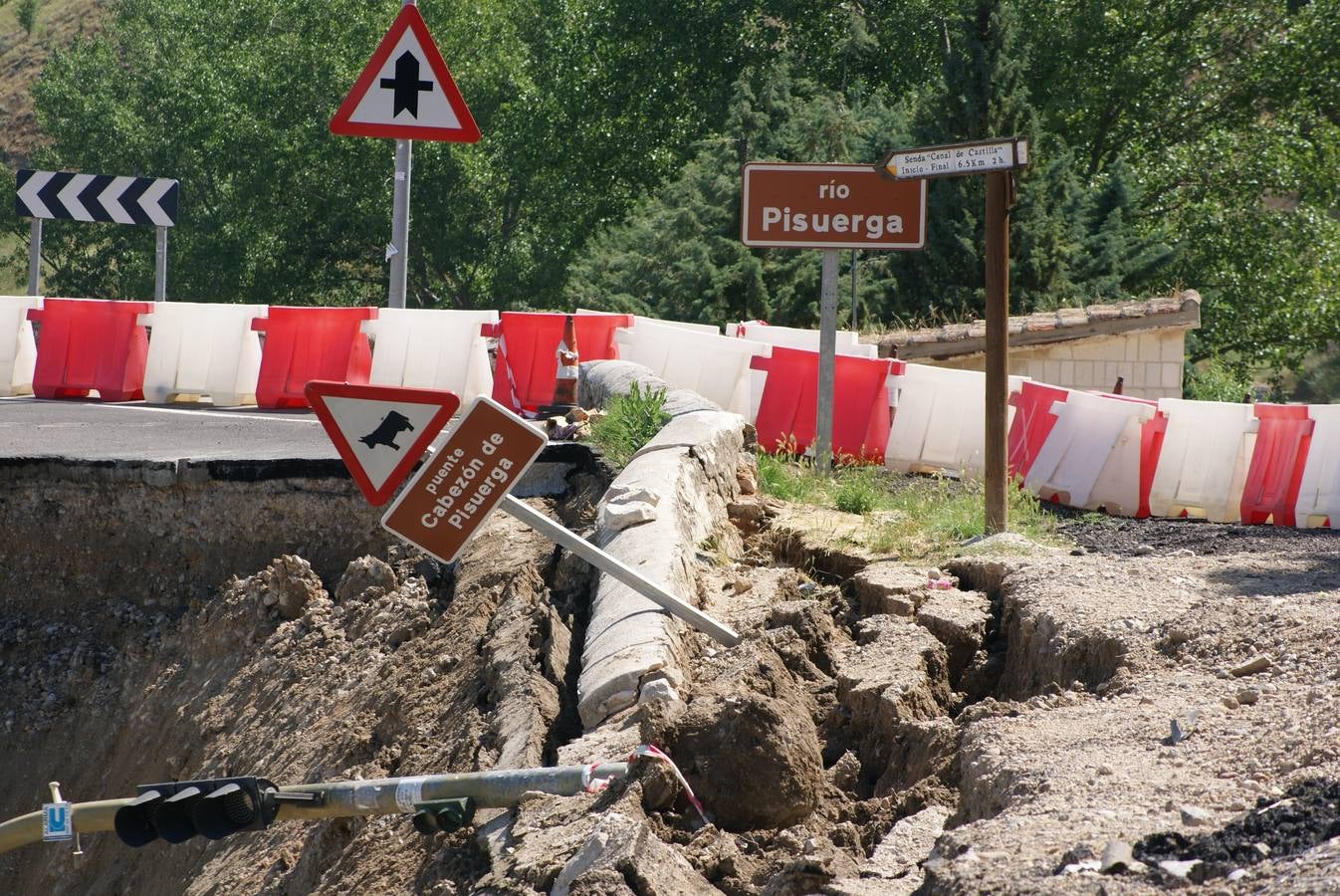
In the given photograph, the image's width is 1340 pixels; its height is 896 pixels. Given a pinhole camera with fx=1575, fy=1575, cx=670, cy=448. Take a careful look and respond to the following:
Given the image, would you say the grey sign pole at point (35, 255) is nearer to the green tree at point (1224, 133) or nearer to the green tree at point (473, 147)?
the green tree at point (1224, 133)

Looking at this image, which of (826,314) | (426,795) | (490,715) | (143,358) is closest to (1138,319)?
(826,314)

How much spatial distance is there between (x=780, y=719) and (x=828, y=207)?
216 inches

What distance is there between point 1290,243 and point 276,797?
102 feet

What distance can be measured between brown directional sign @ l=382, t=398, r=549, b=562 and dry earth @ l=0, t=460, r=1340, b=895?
2.56ft

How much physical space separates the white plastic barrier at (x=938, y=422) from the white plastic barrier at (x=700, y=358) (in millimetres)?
1164

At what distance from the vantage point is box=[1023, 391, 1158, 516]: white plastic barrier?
11.6 meters

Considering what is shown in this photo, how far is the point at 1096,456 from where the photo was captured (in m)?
11.6

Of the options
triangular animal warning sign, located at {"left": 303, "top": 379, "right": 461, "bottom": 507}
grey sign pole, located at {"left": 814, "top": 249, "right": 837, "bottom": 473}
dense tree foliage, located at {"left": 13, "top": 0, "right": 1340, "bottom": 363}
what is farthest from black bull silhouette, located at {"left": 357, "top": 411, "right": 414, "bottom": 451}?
dense tree foliage, located at {"left": 13, "top": 0, "right": 1340, "bottom": 363}

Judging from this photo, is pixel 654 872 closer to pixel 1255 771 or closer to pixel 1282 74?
pixel 1255 771

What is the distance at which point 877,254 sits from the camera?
27.4 metres

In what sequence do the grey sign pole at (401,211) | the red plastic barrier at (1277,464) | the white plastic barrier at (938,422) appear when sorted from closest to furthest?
the grey sign pole at (401,211) → the red plastic barrier at (1277,464) → the white plastic barrier at (938,422)

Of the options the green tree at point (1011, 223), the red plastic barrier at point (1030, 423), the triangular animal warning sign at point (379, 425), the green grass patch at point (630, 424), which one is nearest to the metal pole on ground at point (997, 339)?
the green grass patch at point (630, 424)

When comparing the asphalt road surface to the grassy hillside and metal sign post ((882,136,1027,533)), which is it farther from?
the grassy hillside

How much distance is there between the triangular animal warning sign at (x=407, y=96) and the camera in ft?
31.5
